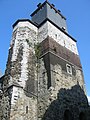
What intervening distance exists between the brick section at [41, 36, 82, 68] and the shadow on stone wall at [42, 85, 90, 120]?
2668 mm

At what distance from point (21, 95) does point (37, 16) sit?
11228 mm

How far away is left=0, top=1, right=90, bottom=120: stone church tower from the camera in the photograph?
1038 cm

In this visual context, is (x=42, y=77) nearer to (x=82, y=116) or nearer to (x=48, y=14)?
(x=82, y=116)

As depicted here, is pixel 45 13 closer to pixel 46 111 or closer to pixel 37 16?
pixel 37 16

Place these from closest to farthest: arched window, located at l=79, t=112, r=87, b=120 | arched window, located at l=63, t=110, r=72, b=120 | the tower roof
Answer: arched window, located at l=63, t=110, r=72, b=120, arched window, located at l=79, t=112, r=87, b=120, the tower roof

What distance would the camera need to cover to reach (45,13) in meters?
18.1

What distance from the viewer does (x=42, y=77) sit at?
1240 centimetres

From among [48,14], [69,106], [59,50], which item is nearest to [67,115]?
[69,106]

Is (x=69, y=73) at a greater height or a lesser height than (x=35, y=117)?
greater

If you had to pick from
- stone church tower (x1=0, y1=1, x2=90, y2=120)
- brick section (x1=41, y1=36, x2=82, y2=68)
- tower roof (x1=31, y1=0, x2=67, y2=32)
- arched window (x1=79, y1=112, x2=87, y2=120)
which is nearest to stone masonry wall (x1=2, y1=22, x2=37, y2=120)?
stone church tower (x1=0, y1=1, x2=90, y2=120)

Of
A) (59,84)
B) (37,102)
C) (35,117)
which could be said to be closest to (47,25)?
(59,84)

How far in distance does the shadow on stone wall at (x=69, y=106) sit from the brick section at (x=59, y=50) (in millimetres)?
2668

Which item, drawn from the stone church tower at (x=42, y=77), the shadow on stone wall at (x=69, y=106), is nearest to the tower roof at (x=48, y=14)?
the stone church tower at (x=42, y=77)

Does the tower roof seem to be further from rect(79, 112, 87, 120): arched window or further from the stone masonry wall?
→ rect(79, 112, 87, 120): arched window
